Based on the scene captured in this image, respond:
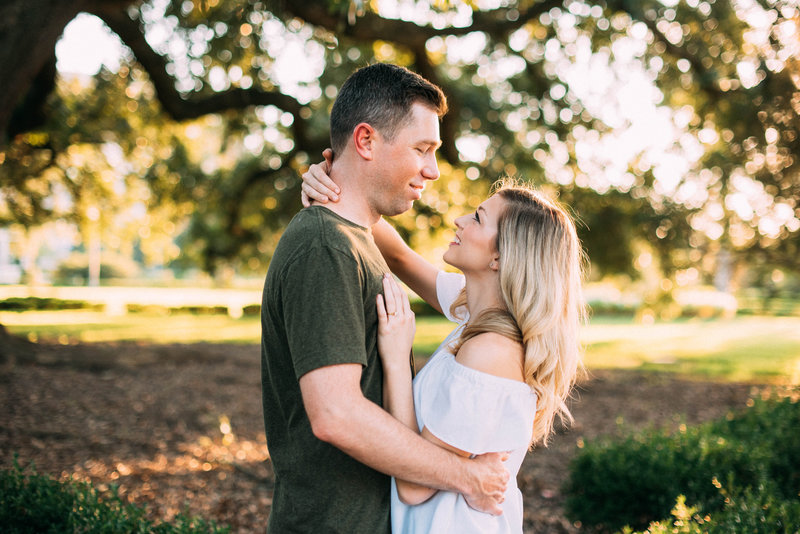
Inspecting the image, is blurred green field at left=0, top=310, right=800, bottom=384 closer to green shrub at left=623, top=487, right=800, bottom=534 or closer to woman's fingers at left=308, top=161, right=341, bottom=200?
green shrub at left=623, top=487, right=800, bottom=534

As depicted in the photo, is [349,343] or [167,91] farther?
[167,91]

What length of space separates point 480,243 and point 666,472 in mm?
3637

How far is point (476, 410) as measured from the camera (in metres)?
1.97

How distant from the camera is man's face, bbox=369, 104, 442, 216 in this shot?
218cm

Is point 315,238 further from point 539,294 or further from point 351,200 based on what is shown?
point 539,294

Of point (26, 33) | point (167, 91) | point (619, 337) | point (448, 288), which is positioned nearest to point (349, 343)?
point (448, 288)

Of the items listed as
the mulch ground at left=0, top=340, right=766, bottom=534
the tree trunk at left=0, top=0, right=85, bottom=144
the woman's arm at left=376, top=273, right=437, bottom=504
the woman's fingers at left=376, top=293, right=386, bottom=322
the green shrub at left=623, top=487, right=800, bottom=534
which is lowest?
the mulch ground at left=0, top=340, right=766, bottom=534

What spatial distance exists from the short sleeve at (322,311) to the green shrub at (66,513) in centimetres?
166

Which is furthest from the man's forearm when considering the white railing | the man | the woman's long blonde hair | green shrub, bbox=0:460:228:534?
the white railing

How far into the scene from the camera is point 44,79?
33.9ft

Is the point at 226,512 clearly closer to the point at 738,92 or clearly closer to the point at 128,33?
the point at 128,33

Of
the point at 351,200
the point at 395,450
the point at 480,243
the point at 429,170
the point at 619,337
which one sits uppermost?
the point at 429,170

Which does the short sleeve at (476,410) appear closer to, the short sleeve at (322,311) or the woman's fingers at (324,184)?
the short sleeve at (322,311)

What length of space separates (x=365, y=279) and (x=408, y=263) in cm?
111
